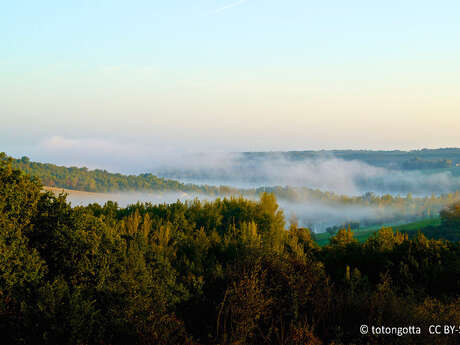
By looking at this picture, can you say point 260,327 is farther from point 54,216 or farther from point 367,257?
point 367,257

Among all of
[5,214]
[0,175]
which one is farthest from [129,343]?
[0,175]

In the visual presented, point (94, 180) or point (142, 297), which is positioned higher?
point (94, 180)

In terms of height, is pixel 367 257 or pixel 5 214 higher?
pixel 5 214

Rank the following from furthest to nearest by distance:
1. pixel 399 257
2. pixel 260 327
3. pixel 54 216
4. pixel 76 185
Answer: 1. pixel 76 185
2. pixel 399 257
3. pixel 54 216
4. pixel 260 327

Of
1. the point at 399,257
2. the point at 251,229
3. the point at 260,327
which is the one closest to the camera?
the point at 260,327

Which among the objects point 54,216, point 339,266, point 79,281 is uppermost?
point 54,216

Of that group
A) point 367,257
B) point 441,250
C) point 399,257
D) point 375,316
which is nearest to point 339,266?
point 367,257

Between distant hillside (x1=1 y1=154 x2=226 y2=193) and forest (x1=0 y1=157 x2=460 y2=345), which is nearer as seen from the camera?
forest (x1=0 y1=157 x2=460 y2=345)

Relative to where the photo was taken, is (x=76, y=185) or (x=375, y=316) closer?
(x=375, y=316)

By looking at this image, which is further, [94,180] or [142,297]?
[94,180]

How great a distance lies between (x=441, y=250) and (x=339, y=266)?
581 centimetres

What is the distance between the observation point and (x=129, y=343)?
36.3 ft

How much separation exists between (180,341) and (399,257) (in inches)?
721

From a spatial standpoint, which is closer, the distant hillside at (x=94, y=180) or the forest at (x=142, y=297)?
the forest at (x=142, y=297)
